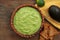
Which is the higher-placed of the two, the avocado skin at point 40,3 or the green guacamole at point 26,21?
the avocado skin at point 40,3

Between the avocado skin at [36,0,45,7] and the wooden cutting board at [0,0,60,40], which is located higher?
the avocado skin at [36,0,45,7]

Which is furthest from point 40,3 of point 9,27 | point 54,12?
point 9,27

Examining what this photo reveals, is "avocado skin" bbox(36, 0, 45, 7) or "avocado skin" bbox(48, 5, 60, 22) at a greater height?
"avocado skin" bbox(36, 0, 45, 7)

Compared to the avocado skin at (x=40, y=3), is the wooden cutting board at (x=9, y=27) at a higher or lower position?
lower
